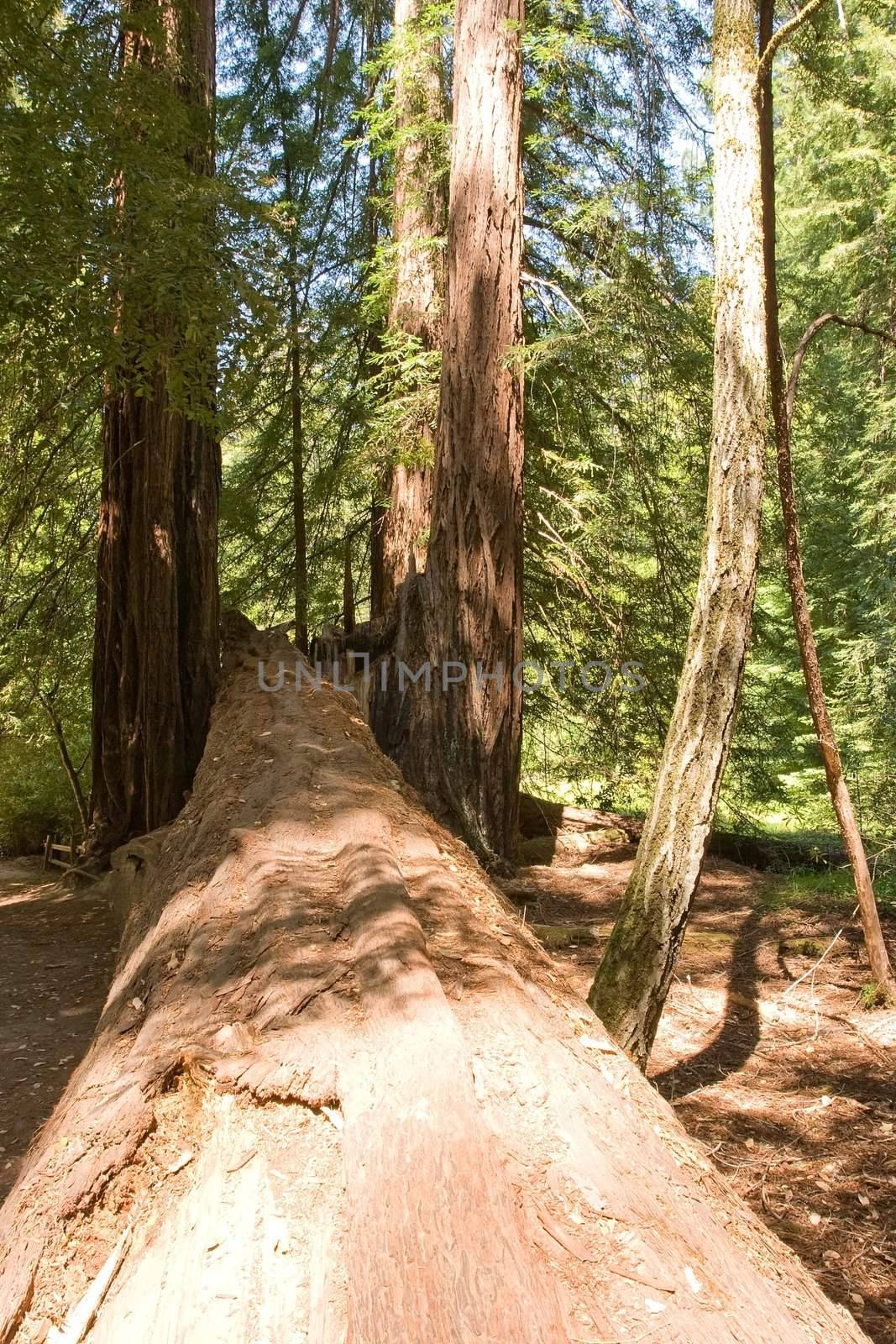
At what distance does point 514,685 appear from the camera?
7.59 metres

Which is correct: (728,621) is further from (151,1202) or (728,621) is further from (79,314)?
(79,314)

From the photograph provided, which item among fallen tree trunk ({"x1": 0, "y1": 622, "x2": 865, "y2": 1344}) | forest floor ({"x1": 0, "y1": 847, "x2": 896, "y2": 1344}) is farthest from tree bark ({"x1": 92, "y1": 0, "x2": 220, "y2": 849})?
fallen tree trunk ({"x1": 0, "y1": 622, "x2": 865, "y2": 1344})

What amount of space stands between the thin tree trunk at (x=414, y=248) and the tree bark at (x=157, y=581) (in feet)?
5.74

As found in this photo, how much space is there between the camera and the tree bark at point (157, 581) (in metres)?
8.31

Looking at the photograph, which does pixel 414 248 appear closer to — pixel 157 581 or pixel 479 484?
pixel 479 484

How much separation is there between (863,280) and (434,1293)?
1918cm

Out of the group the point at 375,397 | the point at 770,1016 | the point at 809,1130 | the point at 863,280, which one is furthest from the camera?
the point at 863,280

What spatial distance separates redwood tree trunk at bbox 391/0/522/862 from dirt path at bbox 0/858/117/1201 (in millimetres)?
2695

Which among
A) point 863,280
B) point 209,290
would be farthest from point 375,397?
point 863,280

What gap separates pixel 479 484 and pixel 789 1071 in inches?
178

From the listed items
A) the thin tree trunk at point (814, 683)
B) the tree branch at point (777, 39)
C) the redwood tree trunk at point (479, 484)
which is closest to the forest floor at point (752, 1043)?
the thin tree trunk at point (814, 683)

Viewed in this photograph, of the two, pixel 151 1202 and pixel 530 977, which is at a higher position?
pixel 530 977

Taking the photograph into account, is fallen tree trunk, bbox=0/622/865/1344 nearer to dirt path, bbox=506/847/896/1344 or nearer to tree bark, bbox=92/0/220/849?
dirt path, bbox=506/847/896/1344

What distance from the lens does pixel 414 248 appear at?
924cm
